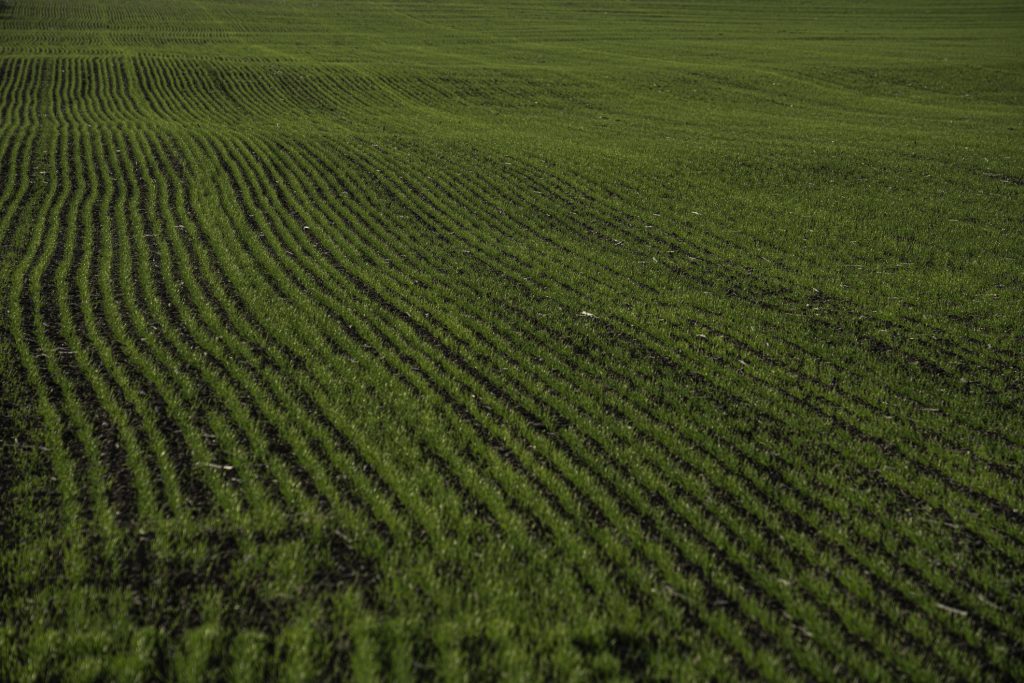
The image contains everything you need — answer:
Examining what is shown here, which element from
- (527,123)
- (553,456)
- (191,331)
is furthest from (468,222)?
(527,123)

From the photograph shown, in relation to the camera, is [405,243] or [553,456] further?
[405,243]

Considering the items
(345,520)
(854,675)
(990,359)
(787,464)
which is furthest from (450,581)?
(990,359)

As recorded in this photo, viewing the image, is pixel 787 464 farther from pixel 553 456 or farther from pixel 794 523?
pixel 553 456

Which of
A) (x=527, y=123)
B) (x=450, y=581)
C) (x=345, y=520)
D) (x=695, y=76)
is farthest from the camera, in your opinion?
(x=695, y=76)

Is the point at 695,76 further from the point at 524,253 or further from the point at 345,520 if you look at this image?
the point at 345,520

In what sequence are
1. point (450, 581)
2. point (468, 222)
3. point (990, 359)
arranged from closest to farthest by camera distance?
point (450, 581) → point (990, 359) → point (468, 222)

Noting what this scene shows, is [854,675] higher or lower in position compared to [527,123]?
lower
